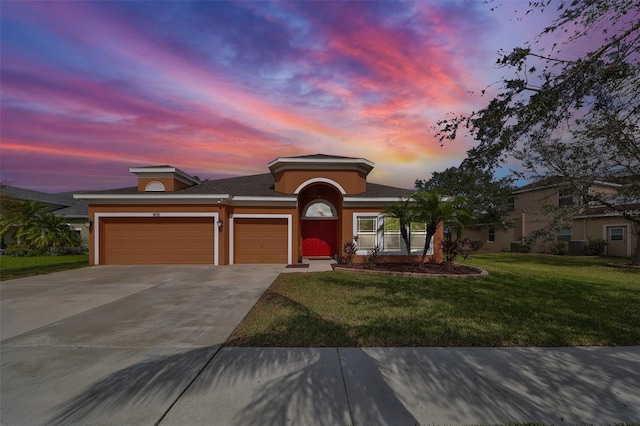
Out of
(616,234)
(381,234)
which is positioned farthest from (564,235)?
(381,234)

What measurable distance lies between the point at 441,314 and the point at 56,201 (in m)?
32.7

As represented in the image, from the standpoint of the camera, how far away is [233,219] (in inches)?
591

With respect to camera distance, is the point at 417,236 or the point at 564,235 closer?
the point at 417,236

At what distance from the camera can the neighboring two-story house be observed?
60.2 feet

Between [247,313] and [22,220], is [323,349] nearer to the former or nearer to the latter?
[247,313]

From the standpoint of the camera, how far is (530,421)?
2.94 metres

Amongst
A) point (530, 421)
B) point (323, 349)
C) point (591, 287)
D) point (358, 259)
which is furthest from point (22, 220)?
point (591, 287)

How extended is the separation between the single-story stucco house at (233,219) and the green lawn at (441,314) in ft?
16.0

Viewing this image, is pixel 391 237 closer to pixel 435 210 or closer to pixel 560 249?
pixel 435 210

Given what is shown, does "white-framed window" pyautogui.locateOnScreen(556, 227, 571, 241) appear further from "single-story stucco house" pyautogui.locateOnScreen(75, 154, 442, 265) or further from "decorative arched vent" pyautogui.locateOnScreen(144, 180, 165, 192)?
"decorative arched vent" pyautogui.locateOnScreen(144, 180, 165, 192)

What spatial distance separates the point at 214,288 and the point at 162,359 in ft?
16.4

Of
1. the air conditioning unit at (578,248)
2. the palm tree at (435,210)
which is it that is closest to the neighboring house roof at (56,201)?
the palm tree at (435,210)

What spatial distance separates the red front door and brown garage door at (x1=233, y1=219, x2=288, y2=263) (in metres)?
2.13

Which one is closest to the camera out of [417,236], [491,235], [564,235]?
[417,236]
